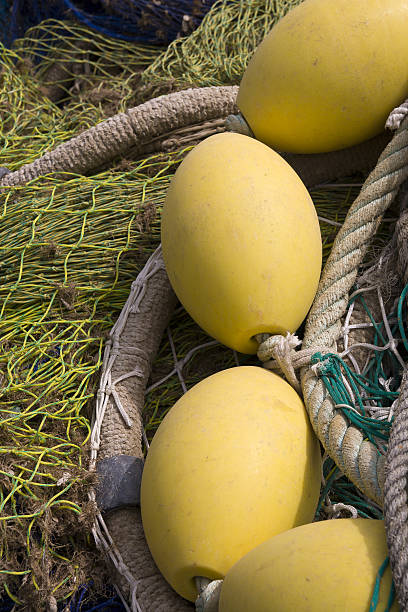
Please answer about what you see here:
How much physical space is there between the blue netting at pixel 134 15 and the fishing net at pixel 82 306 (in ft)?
0.31

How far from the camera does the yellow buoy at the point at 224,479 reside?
131 cm

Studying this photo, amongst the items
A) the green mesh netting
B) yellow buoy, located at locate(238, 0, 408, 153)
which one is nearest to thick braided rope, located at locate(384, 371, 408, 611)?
yellow buoy, located at locate(238, 0, 408, 153)

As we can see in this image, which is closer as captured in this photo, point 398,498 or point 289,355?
point 398,498

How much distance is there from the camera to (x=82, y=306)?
190 cm

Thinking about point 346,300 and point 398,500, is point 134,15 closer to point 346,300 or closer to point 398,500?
point 346,300

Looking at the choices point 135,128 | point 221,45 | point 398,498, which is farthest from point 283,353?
point 221,45

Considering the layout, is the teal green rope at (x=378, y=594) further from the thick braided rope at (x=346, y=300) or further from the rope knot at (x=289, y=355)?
the rope knot at (x=289, y=355)

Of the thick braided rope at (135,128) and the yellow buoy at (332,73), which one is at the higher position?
the yellow buoy at (332,73)

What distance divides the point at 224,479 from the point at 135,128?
122 cm

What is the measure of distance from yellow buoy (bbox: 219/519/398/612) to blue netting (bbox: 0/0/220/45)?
2.11m

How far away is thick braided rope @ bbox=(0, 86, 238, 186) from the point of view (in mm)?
2184

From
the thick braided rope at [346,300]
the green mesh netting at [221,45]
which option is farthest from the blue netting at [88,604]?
the green mesh netting at [221,45]

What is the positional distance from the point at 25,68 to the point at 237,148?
5.14 feet

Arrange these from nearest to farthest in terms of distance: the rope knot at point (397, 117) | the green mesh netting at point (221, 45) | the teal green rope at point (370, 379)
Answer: the teal green rope at point (370, 379)
the rope knot at point (397, 117)
the green mesh netting at point (221, 45)
